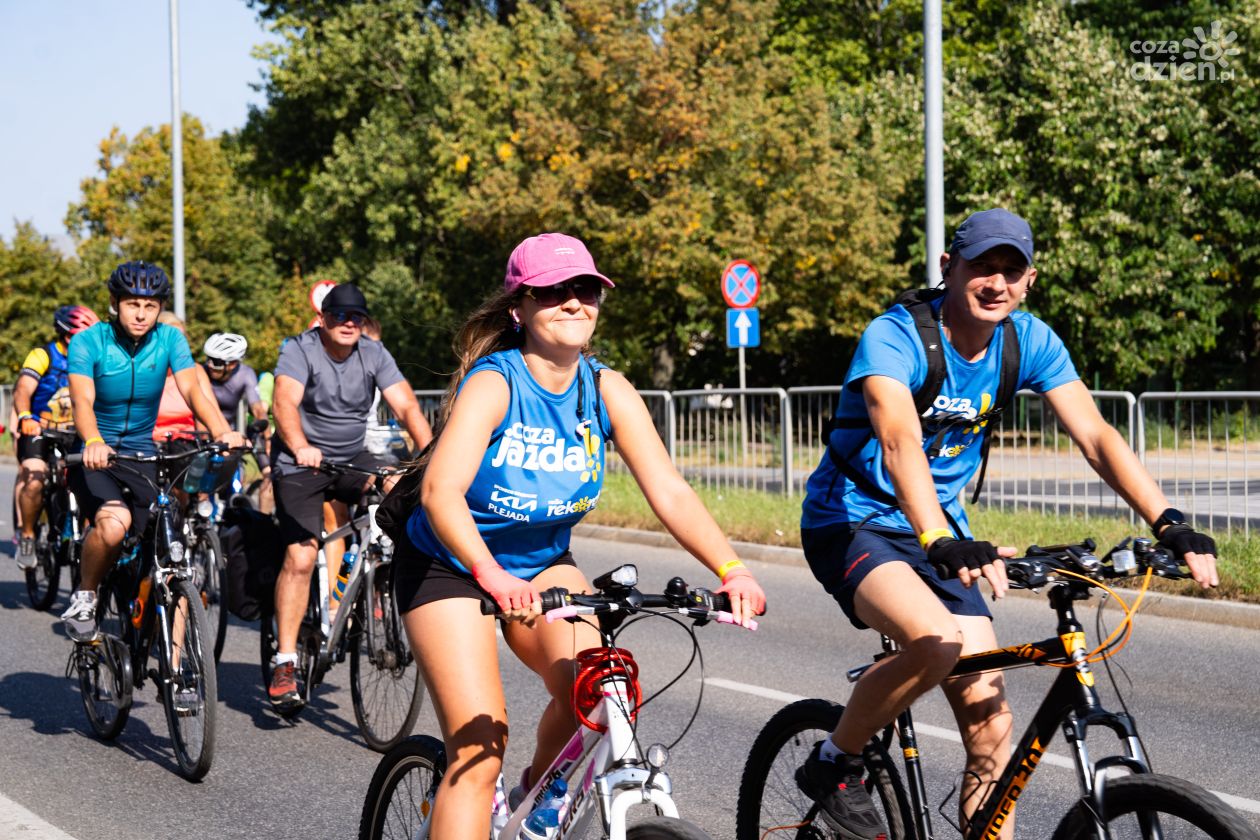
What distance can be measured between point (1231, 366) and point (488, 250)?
51.4 feet

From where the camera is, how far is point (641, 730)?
6562 millimetres

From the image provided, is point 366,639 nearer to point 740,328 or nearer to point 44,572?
Result: point 44,572

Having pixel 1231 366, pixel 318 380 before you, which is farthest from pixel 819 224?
pixel 318 380

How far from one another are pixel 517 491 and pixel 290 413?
373 centimetres

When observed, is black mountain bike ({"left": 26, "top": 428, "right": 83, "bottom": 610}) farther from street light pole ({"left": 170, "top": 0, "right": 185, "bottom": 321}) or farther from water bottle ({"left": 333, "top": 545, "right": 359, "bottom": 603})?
street light pole ({"left": 170, "top": 0, "right": 185, "bottom": 321})

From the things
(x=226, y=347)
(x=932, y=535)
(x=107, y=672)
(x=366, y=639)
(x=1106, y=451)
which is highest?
(x=226, y=347)

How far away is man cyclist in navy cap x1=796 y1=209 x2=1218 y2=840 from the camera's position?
3678 millimetres

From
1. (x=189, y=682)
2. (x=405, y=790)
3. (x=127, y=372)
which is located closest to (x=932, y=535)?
(x=405, y=790)

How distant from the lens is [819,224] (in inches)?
989

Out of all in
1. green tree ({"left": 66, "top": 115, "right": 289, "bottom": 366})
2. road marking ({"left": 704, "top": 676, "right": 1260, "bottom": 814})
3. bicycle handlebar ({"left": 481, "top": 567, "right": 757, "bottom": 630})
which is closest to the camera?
bicycle handlebar ({"left": 481, "top": 567, "right": 757, "bottom": 630})

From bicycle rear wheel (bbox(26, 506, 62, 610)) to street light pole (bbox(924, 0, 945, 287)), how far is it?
23.2ft

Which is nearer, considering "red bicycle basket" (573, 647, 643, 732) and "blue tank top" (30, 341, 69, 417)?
"red bicycle basket" (573, 647, 643, 732)

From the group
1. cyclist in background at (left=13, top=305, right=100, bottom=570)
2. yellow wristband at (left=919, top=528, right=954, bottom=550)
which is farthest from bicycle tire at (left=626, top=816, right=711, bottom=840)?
cyclist in background at (left=13, top=305, right=100, bottom=570)

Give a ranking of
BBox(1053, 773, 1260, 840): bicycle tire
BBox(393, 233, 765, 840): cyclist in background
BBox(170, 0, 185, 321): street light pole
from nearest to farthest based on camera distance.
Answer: BBox(1053, 773, 1260, 840): bicycle tire → BBox(393, 233, 765, 840): cyclist in background → BBox(170, 0, 185, 321): street light pole
